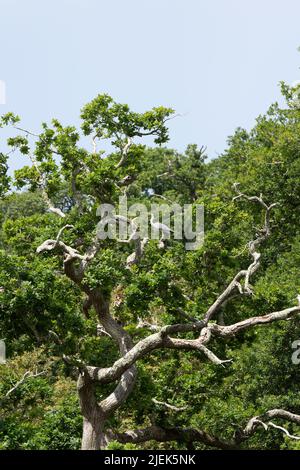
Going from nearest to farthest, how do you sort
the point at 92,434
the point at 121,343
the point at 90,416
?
the point at 92,434 < the point at 90,416 < the point at 121,343

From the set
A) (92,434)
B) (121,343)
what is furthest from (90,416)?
(121,343)

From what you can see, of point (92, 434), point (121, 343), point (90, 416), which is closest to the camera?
point (92, 434)

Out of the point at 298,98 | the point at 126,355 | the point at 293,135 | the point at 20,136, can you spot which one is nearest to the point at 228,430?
the point at 126,355

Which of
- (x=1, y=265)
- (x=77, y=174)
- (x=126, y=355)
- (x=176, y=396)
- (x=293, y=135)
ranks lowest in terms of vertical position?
(x=176, y=396)

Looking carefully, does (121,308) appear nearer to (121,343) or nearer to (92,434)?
(121,343)

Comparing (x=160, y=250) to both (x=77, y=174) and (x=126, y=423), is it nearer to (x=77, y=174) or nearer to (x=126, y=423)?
(x=77, y=174)

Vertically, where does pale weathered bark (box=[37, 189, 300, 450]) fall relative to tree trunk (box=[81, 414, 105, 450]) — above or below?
above

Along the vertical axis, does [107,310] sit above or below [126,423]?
above

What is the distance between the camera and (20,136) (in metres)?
18.0

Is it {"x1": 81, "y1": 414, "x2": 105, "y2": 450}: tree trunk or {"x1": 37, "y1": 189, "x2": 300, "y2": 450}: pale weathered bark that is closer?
{"x1": 81, "y1": 414, "x2": 105, "y2": 450}: tree trunk

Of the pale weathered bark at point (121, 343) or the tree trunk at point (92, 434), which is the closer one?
the tree trunk at point (92, 434)

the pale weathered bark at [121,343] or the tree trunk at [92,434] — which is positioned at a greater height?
the pale weathered bark at [121,343]

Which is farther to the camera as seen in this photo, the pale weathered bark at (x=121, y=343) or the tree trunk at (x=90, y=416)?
the pale weathered bark at (x=121, y=343)

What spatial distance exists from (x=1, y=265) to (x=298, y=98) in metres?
17.7
